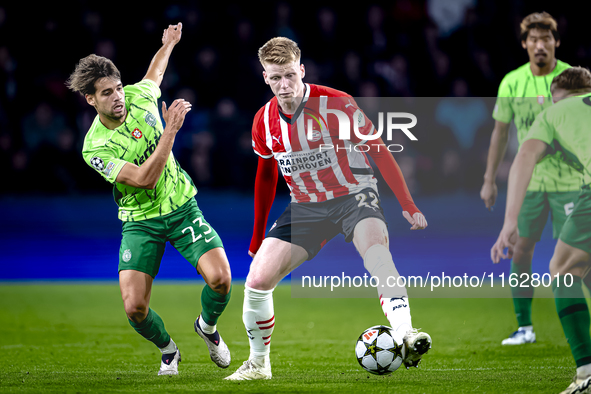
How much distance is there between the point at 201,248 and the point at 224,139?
7.10 metres

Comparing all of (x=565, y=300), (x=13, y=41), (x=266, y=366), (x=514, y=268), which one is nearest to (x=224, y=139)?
(x=13, y=41)

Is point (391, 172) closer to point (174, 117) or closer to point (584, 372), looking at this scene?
point (174, 117)

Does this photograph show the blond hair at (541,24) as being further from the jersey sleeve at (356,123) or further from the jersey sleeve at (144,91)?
the jersey sleeve at (144,91)

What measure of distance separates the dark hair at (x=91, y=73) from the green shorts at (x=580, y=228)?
10.7ft

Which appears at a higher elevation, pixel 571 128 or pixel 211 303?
pixel 571 128

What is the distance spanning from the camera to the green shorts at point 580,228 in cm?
430

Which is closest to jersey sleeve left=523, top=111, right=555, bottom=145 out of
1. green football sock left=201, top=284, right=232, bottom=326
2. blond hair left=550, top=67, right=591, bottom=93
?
blond hair left=550, top=67, right=591, bottom=93

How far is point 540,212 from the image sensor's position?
6.17 meters

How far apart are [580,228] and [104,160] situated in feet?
10.6

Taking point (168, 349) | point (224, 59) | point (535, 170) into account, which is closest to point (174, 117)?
point (168, 349)

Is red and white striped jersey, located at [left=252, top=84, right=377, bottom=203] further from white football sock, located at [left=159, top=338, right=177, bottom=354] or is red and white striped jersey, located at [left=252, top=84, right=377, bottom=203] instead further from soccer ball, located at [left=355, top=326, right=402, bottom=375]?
white football sock, located at [left=159, top=338, right=177, bottom=354]

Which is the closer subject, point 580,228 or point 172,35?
point 580,228

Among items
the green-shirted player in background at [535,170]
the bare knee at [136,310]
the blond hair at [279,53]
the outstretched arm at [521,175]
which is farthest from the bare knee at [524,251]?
the bare knee at [136,310]

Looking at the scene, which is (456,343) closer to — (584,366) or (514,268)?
(514,268)
